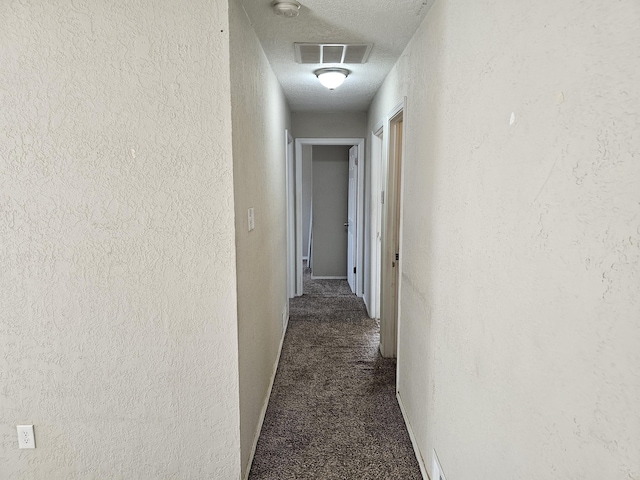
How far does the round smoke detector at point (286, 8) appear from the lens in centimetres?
185

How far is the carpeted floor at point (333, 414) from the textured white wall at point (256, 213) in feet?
0.49

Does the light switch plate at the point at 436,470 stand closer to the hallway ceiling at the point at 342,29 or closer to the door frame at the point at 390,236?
the door frame at the point at 390,236

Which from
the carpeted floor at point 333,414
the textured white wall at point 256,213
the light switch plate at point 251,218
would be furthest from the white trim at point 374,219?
the light switch plate at point 251,218

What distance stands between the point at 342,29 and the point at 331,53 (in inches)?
15.3

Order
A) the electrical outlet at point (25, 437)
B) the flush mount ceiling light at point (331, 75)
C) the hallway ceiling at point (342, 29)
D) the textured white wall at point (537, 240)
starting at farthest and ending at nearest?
the flush mount ceiling light at point (331, 75) → the hallway ceiling at point (342, 29) → the electrical outlet at point (25, 437) → the textured white wall at point (537, 240)

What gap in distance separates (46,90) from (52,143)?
0.68 feet

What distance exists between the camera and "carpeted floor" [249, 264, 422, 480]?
2100 mm

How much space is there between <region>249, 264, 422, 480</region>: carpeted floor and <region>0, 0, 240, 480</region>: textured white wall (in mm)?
448

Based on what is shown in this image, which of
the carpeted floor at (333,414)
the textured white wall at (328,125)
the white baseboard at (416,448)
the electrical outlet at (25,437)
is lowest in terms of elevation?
the carpeted floor at (333,414)

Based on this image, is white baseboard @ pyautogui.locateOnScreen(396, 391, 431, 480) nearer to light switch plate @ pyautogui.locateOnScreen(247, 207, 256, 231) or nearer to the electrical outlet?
light switch plate @ pyautogui.locateOnScreen(247, 207, 256, 231)

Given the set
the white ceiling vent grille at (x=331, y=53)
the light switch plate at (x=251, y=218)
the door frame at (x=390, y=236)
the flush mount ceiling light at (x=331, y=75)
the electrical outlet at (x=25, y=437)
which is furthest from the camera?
the door frame at (x=390, y=236)

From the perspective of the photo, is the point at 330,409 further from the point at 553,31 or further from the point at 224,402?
the point at 553,31

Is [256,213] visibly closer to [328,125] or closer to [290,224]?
[290,224]

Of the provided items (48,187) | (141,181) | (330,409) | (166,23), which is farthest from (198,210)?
(330,409)
